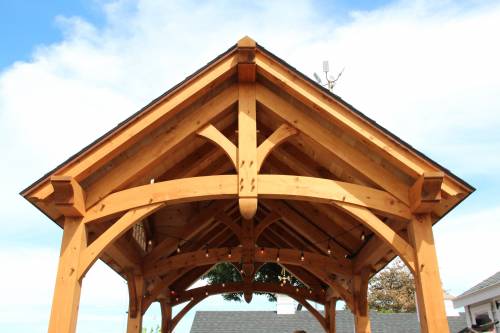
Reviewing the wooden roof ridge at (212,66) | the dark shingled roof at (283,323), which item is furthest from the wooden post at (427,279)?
the dark shingled roof at (283,323)

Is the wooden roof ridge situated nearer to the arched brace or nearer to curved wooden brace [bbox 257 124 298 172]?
curved wooden brace [bbox 257 124 298 172]

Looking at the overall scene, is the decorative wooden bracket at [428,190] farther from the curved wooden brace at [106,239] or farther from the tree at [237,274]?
the tree at [237,274]

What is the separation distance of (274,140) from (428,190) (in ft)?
5.39

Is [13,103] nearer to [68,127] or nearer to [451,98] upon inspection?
[68,127]

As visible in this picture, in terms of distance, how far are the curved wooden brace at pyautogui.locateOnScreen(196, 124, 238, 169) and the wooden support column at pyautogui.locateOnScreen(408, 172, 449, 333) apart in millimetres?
1880

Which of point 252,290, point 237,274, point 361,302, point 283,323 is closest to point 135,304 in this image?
point 252,290

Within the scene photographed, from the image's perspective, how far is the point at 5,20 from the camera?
6.25 meters

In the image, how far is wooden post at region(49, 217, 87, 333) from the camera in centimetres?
429

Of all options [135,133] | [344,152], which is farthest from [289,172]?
[135,133]

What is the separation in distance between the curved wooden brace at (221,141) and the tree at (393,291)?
2764 cm

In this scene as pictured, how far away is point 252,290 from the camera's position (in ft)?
32.3

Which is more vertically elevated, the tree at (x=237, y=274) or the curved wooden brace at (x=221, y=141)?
the tree at (x=237, y=274)

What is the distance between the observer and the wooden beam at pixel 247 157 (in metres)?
4.66

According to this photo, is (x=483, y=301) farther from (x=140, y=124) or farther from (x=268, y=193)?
(x=140, y=124)
